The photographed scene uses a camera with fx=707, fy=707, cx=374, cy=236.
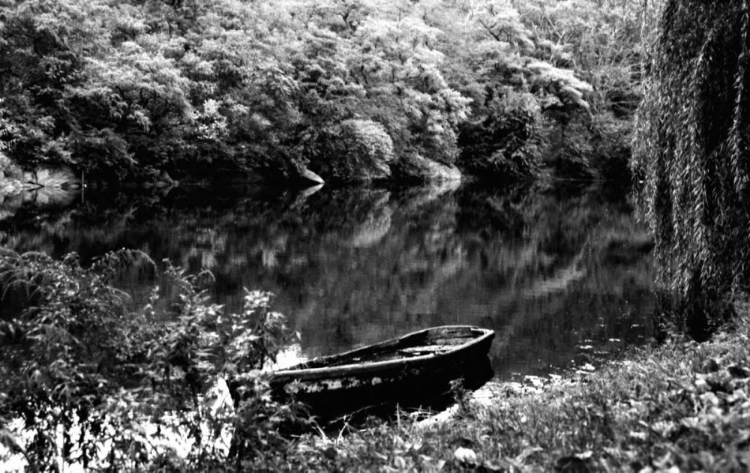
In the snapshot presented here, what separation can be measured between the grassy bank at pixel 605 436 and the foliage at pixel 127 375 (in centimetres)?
48

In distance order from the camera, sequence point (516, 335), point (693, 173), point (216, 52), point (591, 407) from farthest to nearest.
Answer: point (216, 52)
point (516, 335)
point (693, 173)
point (591, 407)

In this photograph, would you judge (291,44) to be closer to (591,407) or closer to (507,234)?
Result: (507,234)

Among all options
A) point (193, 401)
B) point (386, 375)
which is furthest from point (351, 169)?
point (193, 401)

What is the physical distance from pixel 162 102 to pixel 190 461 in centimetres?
3112

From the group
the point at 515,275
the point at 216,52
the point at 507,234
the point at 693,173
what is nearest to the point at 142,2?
the point at 216,52

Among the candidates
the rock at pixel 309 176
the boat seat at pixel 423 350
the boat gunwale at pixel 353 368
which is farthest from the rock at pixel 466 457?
the rock at pixel 309 176

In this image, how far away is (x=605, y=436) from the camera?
162 inches

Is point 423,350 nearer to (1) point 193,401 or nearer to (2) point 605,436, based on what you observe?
(1) point 193,401

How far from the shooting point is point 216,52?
119ft

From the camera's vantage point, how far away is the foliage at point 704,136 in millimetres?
8188

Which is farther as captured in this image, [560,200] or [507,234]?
[560,200]

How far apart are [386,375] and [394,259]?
11.5 meters

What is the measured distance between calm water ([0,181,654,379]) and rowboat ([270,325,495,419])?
0.95 metres

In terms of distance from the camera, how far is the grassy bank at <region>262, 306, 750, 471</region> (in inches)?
135
